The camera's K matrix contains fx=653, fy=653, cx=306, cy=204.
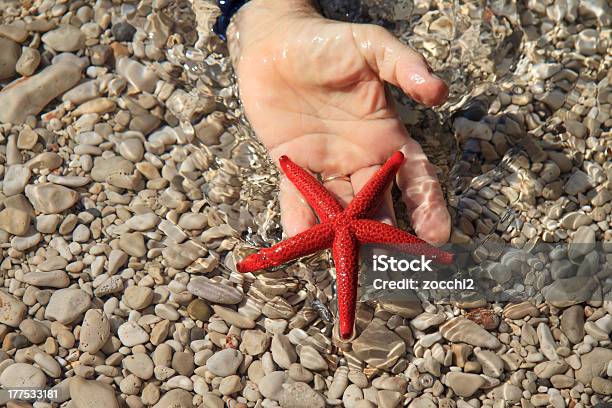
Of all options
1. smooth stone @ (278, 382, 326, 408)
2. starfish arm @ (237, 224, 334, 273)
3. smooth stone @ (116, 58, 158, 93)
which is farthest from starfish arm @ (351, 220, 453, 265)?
smooth stone @ (116, 58, 158, 93)

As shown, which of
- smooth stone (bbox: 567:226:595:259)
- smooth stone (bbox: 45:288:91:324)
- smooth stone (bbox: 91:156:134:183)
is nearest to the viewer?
smooth stone (bbox: 45:288:91:324)

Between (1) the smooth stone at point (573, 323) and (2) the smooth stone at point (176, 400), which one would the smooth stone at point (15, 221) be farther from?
(1) the smooth stone at point (573, 323)

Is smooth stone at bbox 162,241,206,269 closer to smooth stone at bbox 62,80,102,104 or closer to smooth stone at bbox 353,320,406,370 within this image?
smooth stone at bbox 353,320,406,370

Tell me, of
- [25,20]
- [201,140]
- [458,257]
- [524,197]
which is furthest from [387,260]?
[25,20]

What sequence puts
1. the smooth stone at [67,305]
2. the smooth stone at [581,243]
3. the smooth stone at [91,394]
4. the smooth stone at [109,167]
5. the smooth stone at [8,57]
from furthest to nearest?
1. the smooth stone at [8,57]
2. the smooth stone at [109,167]
3. the smooth stone at [581,243]
4. the smooth stone at [67,305]
5. the smooth stone at [91,394]

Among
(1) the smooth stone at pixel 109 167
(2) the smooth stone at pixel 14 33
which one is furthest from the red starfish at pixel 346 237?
(2) the smooth stone at pixel 14 33

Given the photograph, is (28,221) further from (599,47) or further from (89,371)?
(599,47)
